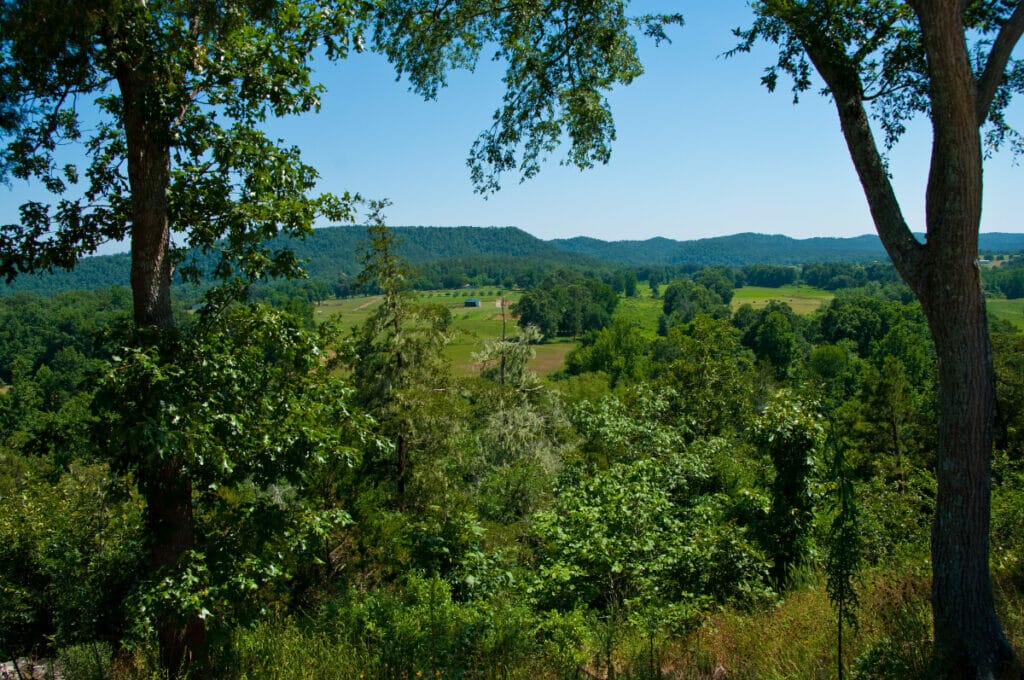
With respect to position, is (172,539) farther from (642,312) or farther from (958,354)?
(642,312)

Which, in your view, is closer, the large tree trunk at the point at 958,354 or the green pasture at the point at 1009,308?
the large tree trunk at the point at 958,354

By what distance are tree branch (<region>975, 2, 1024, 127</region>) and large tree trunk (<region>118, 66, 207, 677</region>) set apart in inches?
250

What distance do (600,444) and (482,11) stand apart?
38.5 feet

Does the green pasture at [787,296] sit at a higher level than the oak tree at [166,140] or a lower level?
lower

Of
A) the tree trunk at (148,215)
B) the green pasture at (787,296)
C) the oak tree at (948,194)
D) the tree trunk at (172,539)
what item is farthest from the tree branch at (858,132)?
the green pasture at (787,296)

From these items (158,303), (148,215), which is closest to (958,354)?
(158,303)

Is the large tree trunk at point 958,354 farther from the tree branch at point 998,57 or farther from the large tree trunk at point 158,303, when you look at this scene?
the large tree trunk at point 158,303

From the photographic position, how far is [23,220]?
5289 mm

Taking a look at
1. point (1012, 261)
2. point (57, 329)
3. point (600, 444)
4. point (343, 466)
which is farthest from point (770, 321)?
point (1012, 261)

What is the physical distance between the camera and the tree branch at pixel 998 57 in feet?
14.0

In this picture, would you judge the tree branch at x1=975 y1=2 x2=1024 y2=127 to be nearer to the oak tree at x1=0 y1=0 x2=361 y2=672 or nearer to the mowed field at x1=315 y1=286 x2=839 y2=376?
the oak tree at x1=0 y1=0 x2=361 y2=672

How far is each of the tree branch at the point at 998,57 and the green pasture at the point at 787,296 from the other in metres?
100

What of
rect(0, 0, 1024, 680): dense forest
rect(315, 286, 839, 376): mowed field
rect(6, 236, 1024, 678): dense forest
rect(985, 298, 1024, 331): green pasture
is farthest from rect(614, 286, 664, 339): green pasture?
rect(0, 0, 1024, 680): dense forest

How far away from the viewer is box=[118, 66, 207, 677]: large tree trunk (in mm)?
5133
